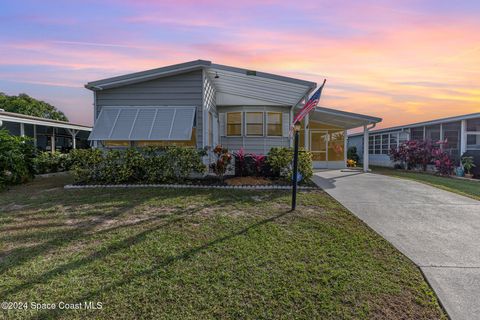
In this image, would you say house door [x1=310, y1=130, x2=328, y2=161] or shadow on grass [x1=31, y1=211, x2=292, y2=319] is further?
house door [x1=310, y1=130, x2=328, y2=161]

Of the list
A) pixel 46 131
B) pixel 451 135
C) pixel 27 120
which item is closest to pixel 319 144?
pixel 451 135

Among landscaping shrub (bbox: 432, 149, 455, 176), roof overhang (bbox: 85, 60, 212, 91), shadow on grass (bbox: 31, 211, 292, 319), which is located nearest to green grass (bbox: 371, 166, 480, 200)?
landscaping shrub (bbox: 432, 149, 455, 176)

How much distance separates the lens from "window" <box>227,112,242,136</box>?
12.7 metres

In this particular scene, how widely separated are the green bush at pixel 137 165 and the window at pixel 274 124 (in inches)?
190

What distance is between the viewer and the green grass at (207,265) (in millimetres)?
2506

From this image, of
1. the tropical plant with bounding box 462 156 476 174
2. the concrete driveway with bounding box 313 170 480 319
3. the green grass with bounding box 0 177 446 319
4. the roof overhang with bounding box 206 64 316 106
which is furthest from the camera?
the tropical plant with bounding box 462 156 476 174

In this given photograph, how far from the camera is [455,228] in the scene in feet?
15.8

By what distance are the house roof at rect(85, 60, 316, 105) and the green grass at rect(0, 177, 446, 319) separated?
4.78m

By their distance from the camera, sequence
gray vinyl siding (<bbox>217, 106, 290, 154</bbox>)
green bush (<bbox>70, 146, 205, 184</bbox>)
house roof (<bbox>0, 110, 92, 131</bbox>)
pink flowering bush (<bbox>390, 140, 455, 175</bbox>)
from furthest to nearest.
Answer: pink flowering bush (<bbox>390, 140, 455, 175</bbox>) → gray vinyl siding (<bbox>217, 106, 290, 154</bbox>) → house roof (<bbox>0, 110, 92, 131</bbox>) → green bush (<bbox>70, 146, 205, 184</bbox>)

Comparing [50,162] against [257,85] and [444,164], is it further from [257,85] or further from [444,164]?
[444,164]

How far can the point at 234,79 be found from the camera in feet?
32.1

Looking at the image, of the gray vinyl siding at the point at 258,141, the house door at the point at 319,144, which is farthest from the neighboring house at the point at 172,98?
the house door at the point at 319,144

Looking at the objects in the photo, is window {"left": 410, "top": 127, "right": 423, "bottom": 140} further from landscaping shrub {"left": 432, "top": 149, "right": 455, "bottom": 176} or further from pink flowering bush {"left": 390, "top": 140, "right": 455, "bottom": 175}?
landscaping shrub {"left": 432, "top": 149, "right": 455, "bottom": 176}

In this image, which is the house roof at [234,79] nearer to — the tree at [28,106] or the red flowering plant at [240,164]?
the red flowering plant at [240,164]
